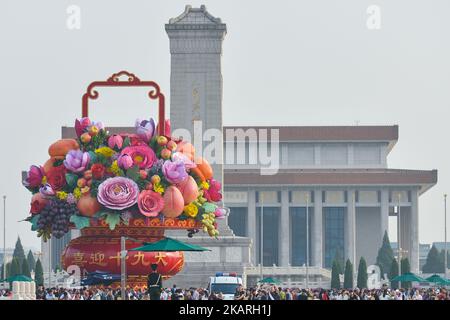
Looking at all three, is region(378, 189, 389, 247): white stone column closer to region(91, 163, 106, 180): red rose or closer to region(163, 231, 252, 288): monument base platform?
region(163, 231, 252, 288): monument base platform

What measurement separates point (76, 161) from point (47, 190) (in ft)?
5.13

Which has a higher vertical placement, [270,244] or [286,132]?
[286,132]

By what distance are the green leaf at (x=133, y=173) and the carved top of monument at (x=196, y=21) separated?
52.7 m

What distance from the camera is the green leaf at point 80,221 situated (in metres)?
54.6

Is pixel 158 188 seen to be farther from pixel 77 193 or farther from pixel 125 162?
pixel 77 193

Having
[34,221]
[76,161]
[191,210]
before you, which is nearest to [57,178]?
[76,161]

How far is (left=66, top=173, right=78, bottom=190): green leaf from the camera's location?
55312 mm

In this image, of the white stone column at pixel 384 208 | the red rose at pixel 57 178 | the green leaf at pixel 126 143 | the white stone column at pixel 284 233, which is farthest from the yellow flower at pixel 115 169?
the white stone column at pixel 384 208

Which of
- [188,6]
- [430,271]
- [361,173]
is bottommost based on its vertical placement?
[430,271]

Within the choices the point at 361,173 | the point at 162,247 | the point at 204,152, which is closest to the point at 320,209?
the point at 361,173

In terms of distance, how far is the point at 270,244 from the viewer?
163750 mm
